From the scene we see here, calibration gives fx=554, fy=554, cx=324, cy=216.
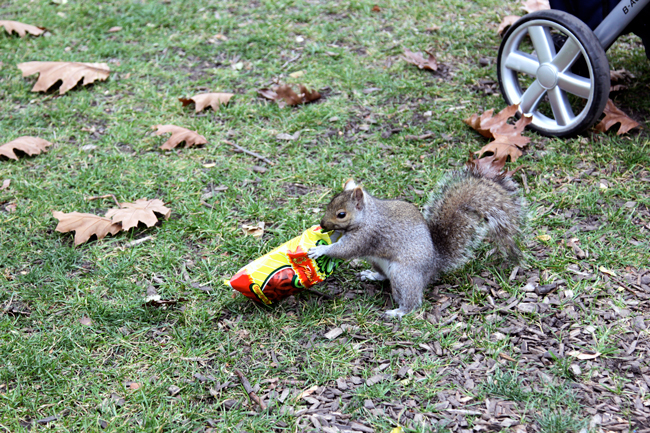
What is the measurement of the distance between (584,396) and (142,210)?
7.67ft

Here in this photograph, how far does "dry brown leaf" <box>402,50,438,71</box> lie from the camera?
4312 millimetres

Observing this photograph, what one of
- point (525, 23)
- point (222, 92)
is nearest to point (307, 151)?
point (222, 92)

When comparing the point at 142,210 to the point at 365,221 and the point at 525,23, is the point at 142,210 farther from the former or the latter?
the point at 525,23

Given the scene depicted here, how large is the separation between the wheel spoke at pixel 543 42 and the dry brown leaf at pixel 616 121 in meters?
0.56

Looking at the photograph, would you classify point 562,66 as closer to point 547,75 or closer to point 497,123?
point 547,75

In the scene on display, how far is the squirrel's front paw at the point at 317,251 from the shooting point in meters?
2.52

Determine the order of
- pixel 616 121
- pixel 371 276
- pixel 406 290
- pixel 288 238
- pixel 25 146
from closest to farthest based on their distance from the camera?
pixel 406 290 < pixel 371 276 < pixel 288 238 < pixel 616 121 < pixel 25 146

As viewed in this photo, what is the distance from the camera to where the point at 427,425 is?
198 centimetres

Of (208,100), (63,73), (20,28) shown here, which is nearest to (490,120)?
(208,100)

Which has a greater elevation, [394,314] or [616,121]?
[616,121]

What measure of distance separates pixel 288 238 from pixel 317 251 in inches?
19.1

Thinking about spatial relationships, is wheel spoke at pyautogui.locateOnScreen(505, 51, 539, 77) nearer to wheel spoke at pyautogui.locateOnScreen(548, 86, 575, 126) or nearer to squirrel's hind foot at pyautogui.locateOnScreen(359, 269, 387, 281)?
wheel spoke at pyautogui.locateOnScreen(548, 86, 575, 126)

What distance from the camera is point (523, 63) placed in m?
3.52

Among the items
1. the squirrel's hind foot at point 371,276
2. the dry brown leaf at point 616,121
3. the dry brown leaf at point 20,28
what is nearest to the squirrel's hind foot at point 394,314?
the squirrel's hind foot at point 371,276
